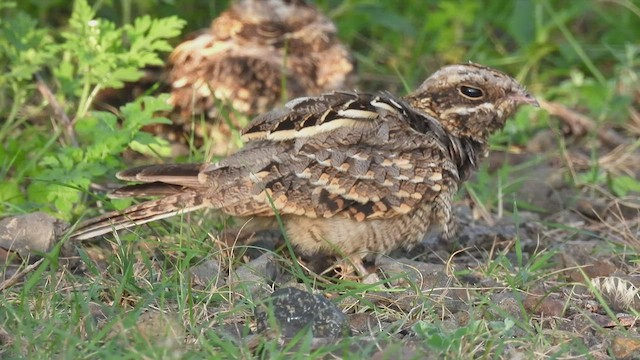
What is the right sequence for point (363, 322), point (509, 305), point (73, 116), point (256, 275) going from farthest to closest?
1. point (73, 116)
2. point (256, 275)
3. point (509, 305)
4. point (363, 322)

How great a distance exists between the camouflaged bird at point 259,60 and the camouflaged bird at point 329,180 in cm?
140

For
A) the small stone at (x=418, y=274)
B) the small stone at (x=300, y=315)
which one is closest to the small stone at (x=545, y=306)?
the small stone at (x=418, y=274)

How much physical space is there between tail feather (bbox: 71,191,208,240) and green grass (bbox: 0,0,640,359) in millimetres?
94

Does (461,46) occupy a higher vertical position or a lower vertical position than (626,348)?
lower

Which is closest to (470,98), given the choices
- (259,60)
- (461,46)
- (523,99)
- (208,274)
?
(523,99)

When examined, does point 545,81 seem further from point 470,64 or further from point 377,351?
point 377,351

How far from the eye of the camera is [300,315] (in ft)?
11.9

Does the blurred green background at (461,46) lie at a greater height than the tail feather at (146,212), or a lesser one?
lesser

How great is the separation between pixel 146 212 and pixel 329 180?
709mm

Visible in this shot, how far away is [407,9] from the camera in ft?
24.3

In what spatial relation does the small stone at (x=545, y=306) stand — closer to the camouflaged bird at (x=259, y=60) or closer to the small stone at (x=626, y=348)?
the small stone at (x=626, y=348)

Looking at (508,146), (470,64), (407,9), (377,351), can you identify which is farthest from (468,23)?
(377,351)

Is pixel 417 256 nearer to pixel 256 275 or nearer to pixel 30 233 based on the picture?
pixel 256 275

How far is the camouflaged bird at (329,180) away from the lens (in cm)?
423
